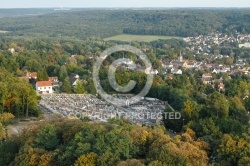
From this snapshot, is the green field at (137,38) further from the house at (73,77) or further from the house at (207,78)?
the house at (73,77)

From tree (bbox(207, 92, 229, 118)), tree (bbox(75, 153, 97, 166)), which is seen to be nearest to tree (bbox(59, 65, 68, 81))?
tree (bbox(207, 92, 229, 118))

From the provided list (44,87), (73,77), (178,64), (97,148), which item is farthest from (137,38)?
(97,148)

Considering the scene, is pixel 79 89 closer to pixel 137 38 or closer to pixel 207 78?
pixel 207 78

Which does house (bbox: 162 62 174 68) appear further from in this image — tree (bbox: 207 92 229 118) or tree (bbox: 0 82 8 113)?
tree (bbox: 0 82 8 113)

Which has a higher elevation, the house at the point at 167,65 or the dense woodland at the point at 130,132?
the dense woodland at the point at 130,132

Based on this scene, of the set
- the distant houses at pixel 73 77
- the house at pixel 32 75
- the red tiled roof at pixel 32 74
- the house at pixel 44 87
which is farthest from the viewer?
the distant houses at pixel 73 77

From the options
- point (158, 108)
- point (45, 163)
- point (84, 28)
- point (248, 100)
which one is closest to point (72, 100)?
point (158, 108)

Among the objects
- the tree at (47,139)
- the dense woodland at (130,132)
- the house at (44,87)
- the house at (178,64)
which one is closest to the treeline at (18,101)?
the dense woodland at (130,132)
